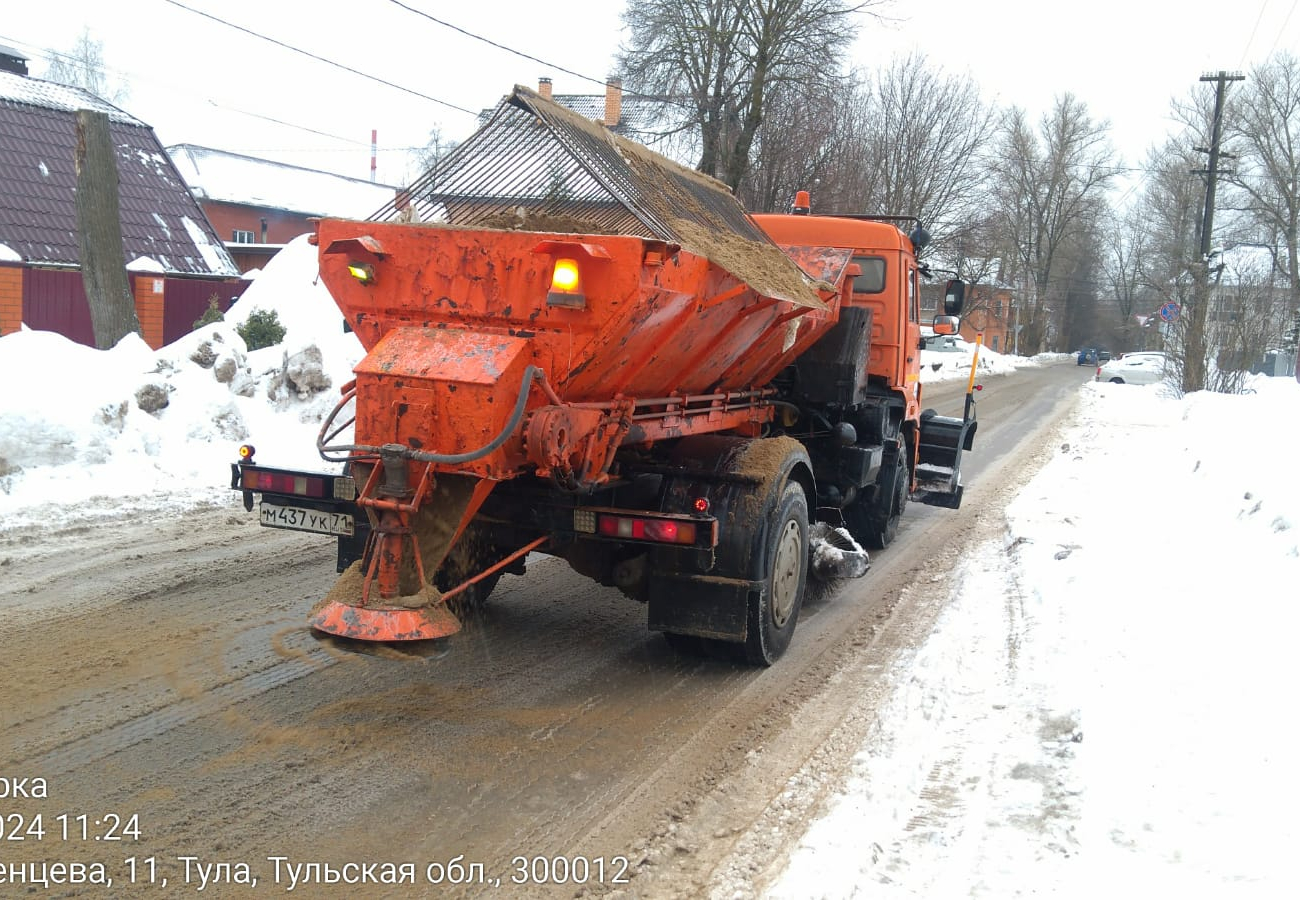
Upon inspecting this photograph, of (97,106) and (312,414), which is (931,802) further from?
(97,106)

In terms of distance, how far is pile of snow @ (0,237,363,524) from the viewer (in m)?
8.70

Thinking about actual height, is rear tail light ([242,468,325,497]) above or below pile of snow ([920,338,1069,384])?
below

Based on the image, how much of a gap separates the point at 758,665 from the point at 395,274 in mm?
3019

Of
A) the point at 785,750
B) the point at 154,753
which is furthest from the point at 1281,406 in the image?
the point at 154,753

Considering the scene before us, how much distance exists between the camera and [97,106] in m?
24.2

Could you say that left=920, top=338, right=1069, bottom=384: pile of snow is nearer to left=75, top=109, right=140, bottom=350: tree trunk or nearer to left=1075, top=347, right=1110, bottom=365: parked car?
left=1075, top=347, right=1110, bottom=365: parked car

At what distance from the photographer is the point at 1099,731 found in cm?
438

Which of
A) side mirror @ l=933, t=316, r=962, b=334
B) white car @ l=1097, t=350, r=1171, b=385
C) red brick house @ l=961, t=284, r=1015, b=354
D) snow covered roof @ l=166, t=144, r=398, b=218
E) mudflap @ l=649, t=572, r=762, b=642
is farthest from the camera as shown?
red brick house @ l=961, t=284, r=1015, b=354

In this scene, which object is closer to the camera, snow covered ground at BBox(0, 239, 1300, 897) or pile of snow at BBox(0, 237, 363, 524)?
snow covered ground at BBox(0, 239, 1300, 897)

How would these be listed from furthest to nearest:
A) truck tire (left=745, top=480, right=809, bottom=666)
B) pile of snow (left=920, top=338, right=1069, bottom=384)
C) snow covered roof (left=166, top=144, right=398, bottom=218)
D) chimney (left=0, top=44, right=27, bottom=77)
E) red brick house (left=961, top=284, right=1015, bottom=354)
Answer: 1. red brick house (left=961, top=284, right=1015, bottom=354)
2. snow covered roof (left=166, top=144, right=398, bottom=218)
3. pile of snow (left=920, top=338, right=1069, bottom=384)
4. chimney (left=0, top=44, right=27, bottom=77)
5. truck tire (left=745, top=480, right=809, bottom=666)

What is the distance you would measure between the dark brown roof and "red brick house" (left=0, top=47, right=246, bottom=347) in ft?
0.07

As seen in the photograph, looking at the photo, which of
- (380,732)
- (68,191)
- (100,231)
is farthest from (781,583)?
(68,191)

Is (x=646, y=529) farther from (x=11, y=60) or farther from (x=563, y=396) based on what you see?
(x=11, y=60)

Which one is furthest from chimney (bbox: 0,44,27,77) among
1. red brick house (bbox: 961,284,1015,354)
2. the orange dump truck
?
red brick house (bbox: 961,284,1015,354)
